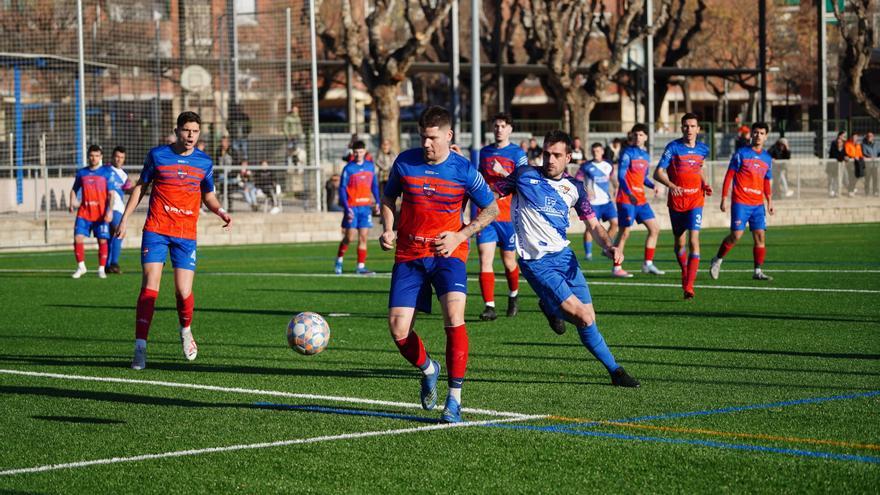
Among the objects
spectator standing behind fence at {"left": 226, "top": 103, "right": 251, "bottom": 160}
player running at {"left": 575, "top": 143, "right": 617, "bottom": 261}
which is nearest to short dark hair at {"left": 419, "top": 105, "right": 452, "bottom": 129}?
player running at {"left": 575, "top": 143, "right": 617, "bottom": 261}

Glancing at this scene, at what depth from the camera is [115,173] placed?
2295 centimetres

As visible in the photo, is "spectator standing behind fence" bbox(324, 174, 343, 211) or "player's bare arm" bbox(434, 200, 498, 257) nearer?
"player's bare arm" bbox(434, 200, 498, 257)

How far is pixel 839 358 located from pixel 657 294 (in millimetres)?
6239

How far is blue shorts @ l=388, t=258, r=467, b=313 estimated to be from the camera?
8.66 metres

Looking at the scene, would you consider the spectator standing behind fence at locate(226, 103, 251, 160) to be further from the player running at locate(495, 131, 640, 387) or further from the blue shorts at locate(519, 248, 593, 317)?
the blue shorts at locate(519, 248, 593, 317)

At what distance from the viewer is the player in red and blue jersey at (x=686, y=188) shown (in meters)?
16.7

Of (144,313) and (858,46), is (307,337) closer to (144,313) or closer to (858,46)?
(144,313)

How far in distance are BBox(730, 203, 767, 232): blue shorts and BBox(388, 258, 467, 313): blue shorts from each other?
11022 millimetres

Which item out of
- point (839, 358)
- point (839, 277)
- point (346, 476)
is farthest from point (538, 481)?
point (839, 277)

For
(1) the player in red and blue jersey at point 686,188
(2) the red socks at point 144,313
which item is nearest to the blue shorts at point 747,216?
(1) the player in red and blue jersey at point 686,188

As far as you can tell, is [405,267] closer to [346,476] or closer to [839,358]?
[346,476]

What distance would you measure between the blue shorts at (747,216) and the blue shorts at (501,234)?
4972 millimetres

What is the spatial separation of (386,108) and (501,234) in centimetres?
2232

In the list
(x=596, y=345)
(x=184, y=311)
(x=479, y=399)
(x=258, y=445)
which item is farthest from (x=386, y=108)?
(x=258, y=445)
